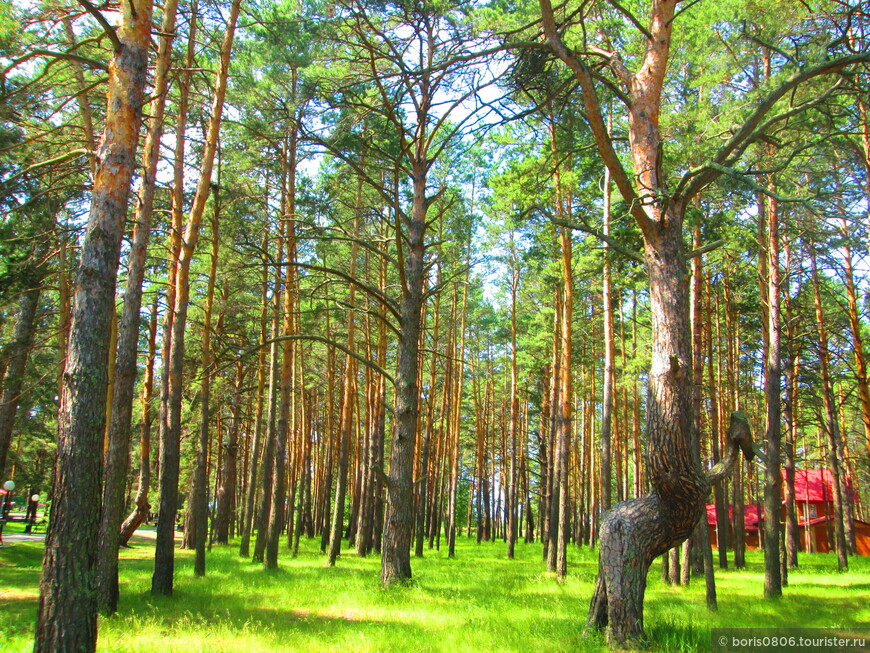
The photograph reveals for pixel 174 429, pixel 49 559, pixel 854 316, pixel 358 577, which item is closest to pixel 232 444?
pixel 358 577

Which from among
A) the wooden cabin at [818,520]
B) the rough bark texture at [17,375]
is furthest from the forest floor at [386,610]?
the wooden cabin at [818,520]

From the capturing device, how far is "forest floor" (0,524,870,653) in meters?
6.32

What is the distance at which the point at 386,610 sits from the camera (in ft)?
28.5

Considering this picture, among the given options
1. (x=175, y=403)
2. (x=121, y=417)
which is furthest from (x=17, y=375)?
(x=121, y=417)

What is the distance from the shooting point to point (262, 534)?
14953mm

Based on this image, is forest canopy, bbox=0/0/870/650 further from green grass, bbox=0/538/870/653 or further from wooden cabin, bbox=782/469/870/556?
wooden cabin, bbox=782/469/870/556

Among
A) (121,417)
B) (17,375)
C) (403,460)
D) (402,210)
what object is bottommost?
A: (403,460)

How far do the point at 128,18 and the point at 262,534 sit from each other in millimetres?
12699

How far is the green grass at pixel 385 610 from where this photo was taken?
6.33 m

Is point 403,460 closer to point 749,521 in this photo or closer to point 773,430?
point 773,430

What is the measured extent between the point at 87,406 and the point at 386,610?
577 cm

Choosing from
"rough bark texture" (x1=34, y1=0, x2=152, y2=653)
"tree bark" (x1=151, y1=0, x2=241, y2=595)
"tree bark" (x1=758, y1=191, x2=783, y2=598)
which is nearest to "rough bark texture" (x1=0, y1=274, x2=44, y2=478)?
"tree bark" (x1=151, y1=0, x2=241, y2=595)

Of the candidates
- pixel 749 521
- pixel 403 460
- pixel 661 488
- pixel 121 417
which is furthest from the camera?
pixel 749 521

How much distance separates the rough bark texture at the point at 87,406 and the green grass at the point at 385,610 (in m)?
1.82
